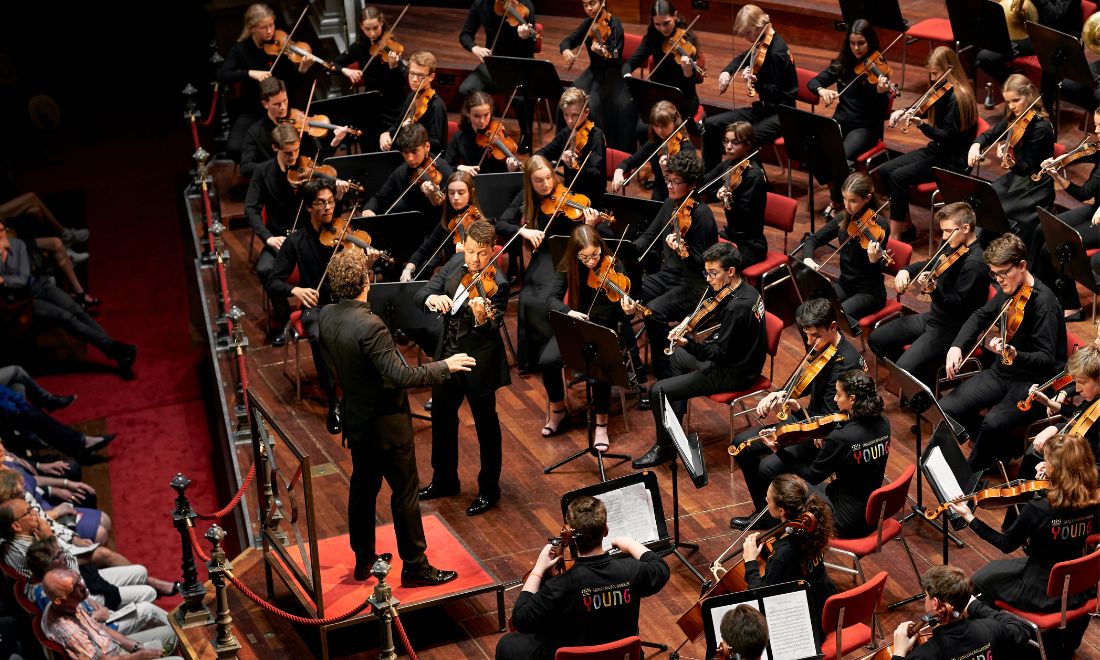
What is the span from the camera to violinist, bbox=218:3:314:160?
980cm

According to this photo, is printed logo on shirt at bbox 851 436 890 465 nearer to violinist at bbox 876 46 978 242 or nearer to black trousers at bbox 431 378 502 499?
black trousers at bbox 431 378 502 499

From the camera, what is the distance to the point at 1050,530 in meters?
5.28

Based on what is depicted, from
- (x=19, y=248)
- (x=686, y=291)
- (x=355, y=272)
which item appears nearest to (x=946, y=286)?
(x=686, y=291)

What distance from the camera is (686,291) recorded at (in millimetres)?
7496

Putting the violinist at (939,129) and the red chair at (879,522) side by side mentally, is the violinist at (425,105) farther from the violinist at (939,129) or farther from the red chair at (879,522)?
the red chair at (879,522)

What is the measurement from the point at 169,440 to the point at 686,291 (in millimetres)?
4121

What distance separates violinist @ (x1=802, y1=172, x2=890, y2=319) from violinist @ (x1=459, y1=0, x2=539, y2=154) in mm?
3023

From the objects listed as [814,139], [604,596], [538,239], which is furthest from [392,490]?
[814,139]

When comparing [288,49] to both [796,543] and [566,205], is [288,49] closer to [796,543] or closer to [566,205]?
[566,205]

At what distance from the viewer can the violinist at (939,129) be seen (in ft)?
26.1

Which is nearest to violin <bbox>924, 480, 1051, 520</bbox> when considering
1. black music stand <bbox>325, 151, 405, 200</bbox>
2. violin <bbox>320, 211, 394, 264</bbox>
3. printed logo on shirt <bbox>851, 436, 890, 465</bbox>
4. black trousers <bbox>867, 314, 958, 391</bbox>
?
printed logo on shirt <bbox>851, 436, 890, 465</bbox>

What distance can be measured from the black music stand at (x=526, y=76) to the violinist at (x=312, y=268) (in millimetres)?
1875

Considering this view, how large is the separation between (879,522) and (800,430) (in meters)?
0.55

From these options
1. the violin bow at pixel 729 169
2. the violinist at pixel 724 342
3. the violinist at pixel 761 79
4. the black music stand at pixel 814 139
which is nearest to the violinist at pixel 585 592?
the violinist at pixel 724 342
